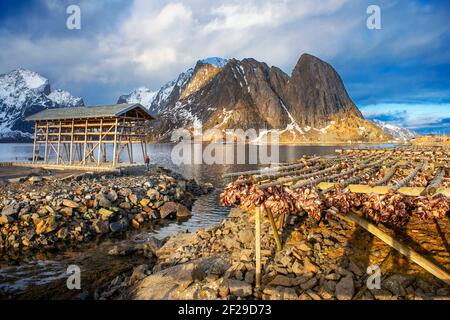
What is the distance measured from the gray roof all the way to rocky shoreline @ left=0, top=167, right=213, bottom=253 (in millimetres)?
8217

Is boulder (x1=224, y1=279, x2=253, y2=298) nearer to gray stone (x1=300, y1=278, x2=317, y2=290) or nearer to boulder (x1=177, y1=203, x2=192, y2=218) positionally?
gray stone (x1=300, y1=278, x2=317, y2=290)

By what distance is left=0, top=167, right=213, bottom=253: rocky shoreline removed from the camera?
1825 cm

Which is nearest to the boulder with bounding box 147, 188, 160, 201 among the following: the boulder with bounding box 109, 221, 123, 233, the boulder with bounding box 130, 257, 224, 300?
the boulder with bounding box 109, 221, 123, 233

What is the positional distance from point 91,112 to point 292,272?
34627 millimetres

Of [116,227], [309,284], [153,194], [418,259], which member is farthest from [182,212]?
[418,259]

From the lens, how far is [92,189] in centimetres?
2491

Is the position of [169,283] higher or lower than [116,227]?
higher

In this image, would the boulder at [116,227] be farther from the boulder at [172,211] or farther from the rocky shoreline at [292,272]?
the rocky shoreline at [292,272]

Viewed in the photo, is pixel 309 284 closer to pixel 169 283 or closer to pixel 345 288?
pixel 345 288

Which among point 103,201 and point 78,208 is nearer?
point 78,208

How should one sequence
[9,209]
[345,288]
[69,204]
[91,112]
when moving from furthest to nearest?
[91,112]
[69,204]
[9,209]
[345,288]

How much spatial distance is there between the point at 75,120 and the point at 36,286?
30.9m

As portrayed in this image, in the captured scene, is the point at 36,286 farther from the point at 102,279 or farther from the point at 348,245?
the point at 348,245

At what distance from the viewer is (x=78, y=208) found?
2127 centimetres
